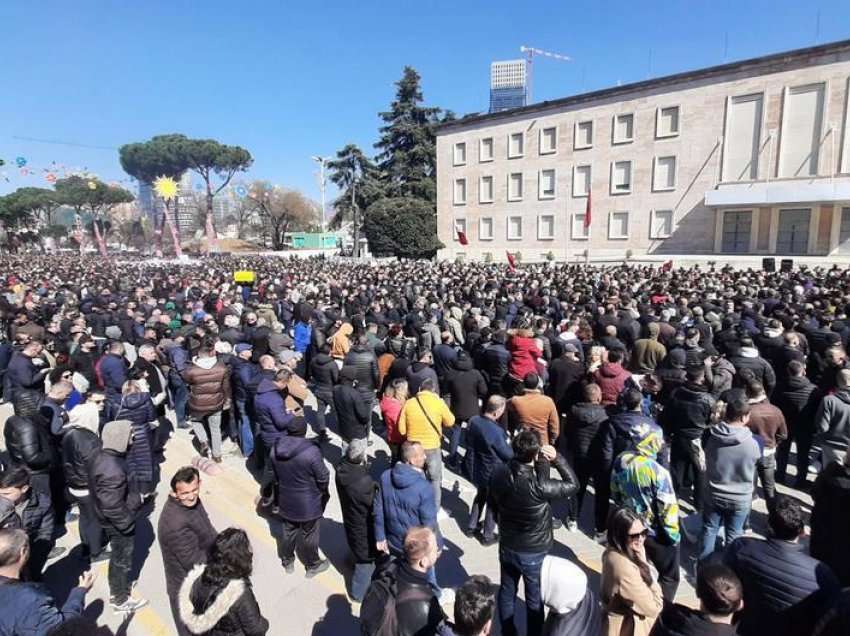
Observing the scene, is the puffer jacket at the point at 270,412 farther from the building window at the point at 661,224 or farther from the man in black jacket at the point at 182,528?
the building window at the point at 661,224

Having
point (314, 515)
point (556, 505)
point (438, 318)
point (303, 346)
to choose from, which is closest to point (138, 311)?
point (303, 346)

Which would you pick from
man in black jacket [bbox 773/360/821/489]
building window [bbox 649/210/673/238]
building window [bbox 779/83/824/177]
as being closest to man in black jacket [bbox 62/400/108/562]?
man in black jacket [bbox 773/360/821/489]

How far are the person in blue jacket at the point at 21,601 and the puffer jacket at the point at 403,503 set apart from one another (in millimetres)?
1800

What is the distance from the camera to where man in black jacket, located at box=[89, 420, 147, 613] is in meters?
3.81

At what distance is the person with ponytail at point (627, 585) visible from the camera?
2590mm

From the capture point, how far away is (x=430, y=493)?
11.6 ft

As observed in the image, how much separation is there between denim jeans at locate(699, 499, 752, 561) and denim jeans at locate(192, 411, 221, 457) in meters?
5.49

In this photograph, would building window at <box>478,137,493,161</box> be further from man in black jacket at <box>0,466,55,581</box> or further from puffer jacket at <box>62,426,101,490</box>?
man in black jacket at <box>0,466,55,581</box>

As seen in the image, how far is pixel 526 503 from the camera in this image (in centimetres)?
325

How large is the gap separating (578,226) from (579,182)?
3.23 metres

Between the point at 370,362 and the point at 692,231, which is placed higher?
the point at 692,231

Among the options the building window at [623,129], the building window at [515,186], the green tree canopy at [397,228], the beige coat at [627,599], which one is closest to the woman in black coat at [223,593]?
the beige coat at [627,599]

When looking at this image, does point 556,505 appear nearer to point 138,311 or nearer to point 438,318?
point 438,318

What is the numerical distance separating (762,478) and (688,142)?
33713 mm
